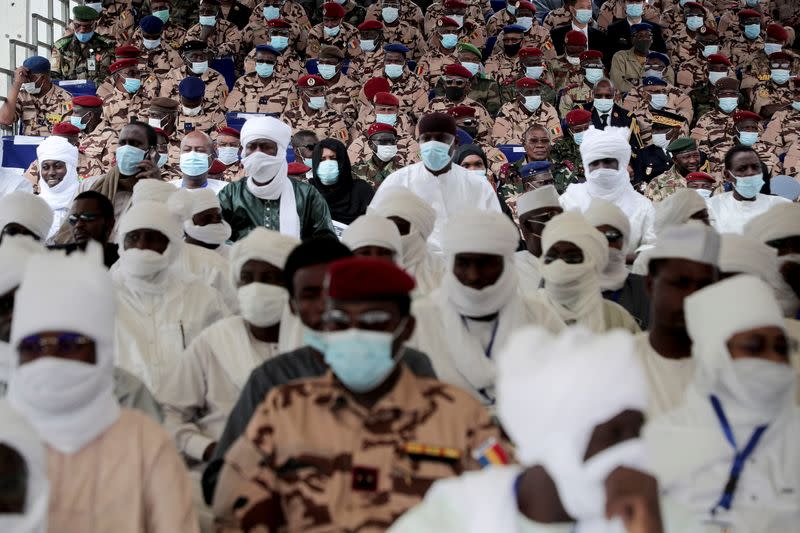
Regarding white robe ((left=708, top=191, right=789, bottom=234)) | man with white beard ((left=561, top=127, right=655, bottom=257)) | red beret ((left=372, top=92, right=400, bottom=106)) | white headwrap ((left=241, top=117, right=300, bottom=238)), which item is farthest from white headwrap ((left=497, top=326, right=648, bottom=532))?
red beret ((left=372, top=92, right=400, bottom=106))

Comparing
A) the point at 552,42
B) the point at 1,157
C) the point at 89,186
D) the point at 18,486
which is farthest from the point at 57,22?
the point at 18,486

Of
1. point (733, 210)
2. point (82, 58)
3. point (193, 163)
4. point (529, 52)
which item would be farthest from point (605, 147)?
point (82, 58)

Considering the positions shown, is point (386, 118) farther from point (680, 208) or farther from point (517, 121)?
point (680, 208)

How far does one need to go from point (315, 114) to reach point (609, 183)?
185 inches

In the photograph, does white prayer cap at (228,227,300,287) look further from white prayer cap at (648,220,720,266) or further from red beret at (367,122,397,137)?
red beret at (367,122,397,137)

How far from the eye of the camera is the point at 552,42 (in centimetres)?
1469

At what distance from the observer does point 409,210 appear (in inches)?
244

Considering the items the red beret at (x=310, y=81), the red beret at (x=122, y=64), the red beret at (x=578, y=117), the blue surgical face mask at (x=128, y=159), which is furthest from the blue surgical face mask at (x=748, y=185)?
the red beret at (x=122, y=64)

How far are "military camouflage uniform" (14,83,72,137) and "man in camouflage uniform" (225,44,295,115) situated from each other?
5.86ft

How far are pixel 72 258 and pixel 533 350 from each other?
4.97 ft

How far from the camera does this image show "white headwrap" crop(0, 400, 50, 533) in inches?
92.8

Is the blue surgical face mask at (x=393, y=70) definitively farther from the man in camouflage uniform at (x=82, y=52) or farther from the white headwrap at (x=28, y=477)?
the white headwrap at (x=28, y=477)

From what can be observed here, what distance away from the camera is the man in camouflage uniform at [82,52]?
13.7m

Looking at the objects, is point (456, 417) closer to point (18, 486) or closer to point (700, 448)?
point (700, 448)
